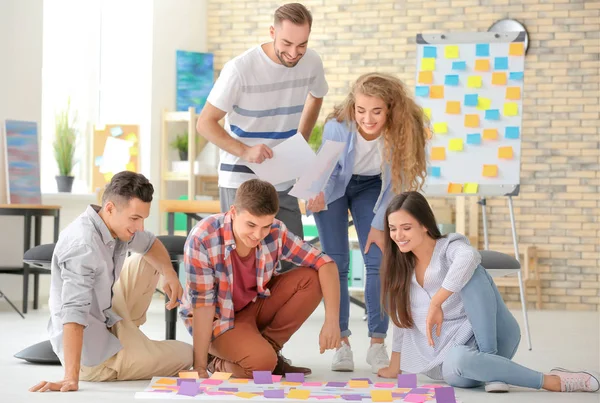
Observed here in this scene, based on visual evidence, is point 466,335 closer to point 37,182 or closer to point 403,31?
point 37,182

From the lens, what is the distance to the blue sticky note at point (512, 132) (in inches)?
195

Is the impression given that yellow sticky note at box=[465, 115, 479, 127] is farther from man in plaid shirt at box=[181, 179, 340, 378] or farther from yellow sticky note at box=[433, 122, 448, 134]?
man in plaid shirt at box=[181, 179, 340, 378]

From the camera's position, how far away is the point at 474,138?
4980mm

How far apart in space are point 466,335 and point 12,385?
5.04 ft

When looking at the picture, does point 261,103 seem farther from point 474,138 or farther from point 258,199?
point 474,138

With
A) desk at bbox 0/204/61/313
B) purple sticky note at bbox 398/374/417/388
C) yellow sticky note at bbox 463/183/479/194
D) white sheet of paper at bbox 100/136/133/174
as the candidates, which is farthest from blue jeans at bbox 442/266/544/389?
→ white sheet of paper at bbox 100/136/133/174

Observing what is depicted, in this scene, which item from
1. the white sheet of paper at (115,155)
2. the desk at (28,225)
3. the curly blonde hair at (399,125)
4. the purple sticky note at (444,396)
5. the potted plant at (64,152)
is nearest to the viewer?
the purple sticky note at (444,396)

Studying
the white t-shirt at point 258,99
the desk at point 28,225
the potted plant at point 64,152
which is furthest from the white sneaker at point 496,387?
the potted plant at point 64,152

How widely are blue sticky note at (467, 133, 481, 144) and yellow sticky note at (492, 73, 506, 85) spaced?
299 mm

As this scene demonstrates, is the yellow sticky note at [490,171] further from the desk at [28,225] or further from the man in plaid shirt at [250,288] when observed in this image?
the desk at [28,225]

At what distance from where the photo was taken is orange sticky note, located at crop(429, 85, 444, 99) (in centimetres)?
502

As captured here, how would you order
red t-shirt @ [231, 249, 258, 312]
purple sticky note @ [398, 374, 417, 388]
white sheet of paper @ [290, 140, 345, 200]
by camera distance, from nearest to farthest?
purple sticky note @ [398, 374, 417, 388] < red t-shirt @ [231, 249, 258, 312] < white sheet of paper @ [290, 140, 345, 200]

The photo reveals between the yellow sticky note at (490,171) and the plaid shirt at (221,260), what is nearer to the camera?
the plaid shirt at (221,260)

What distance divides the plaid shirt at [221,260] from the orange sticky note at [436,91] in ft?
6.45
